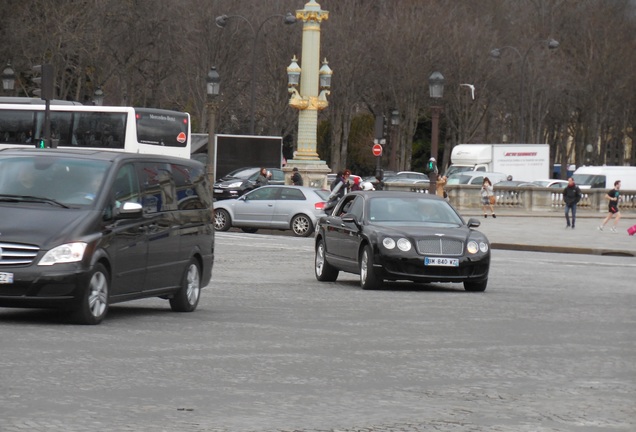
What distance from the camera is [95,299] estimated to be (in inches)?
542

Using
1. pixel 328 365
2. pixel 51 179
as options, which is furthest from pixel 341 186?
pixel 328 365

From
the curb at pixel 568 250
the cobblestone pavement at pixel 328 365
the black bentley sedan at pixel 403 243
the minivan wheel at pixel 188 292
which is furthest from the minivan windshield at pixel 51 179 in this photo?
the curb at pixel 568 250

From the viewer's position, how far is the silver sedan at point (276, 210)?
39.9m

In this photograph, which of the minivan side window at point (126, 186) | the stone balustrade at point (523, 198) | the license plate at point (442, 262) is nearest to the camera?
the minivan side window at point (126, 186)

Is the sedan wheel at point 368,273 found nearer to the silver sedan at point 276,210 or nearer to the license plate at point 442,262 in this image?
the license plate at point 442,262

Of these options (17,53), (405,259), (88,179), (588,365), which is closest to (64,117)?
(17,53)

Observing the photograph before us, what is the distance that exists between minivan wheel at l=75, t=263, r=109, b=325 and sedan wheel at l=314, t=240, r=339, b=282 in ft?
29.0

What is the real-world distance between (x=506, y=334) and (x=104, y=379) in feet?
17.8

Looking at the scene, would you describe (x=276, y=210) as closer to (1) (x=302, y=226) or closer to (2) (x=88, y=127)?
(1) (x=302, y=226)

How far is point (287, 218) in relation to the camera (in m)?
40.2

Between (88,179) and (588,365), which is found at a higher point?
(88,179)

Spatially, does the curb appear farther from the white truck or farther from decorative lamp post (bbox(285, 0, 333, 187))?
the white truck

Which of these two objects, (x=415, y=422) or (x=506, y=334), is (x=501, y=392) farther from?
(x=506, y=334)

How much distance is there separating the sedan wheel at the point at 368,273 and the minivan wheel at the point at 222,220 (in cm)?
1992
